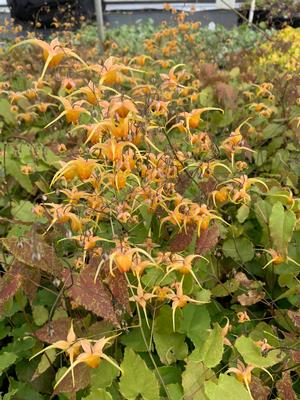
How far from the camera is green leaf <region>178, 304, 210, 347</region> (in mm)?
972

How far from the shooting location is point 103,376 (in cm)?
87

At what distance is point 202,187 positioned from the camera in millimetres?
1090

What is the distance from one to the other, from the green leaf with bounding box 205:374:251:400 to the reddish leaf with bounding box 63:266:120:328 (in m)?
0.17

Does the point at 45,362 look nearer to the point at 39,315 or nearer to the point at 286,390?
the point at 39,315

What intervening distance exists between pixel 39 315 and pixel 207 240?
37cm

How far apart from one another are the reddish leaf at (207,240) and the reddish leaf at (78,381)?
0.30 m

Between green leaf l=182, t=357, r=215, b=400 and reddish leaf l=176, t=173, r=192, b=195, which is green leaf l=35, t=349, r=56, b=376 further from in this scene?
reddish leaf l=176, t=173, r=192, b=195

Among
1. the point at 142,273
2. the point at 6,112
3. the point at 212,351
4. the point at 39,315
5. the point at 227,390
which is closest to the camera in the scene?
the point at 227,390

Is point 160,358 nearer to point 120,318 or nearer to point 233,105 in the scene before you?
point 120,318

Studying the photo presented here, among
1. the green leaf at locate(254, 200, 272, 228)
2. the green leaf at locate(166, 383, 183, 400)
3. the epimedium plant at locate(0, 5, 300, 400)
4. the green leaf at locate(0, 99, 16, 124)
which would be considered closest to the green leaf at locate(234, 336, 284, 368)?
the epimedium plant at locate(0, 5, 300, 400)

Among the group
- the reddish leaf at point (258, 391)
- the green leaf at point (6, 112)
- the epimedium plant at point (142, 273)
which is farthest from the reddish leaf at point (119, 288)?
the green leaf at point (6, 112)

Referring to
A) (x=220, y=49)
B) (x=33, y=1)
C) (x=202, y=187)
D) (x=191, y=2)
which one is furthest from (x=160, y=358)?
(x=191, y=2)

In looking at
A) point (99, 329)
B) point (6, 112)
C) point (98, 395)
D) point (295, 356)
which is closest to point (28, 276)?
point (99, 329)

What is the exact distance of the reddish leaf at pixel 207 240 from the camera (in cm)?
96
